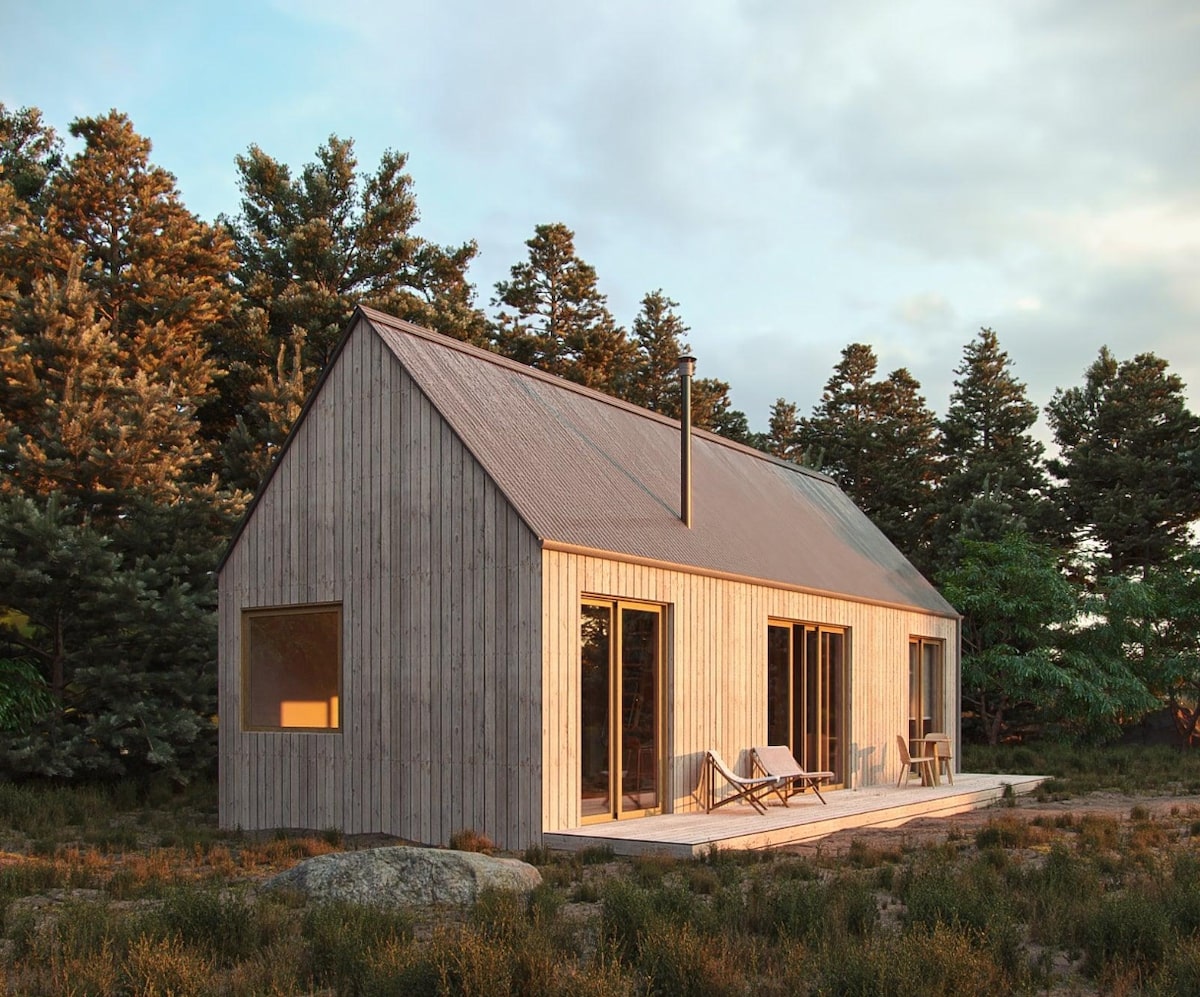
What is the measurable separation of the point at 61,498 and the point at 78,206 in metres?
7.51

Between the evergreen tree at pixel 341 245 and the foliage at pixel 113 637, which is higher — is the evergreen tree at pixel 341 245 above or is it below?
above

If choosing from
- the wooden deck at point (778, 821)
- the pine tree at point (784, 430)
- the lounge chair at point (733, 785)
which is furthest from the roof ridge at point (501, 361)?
the pine tree at point (784, 430)

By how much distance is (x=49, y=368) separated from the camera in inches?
697

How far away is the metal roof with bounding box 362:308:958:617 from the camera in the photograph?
11812mm

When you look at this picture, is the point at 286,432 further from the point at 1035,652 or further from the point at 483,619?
the point at 1035,652

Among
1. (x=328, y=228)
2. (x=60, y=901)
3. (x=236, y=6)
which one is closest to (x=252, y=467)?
(x=328, y=228)

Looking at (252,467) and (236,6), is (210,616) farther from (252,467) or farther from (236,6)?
(236,6)

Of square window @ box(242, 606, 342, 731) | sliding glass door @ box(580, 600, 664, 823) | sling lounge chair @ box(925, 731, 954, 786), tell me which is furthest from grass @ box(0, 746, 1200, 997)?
sling lounge chair @ box(925, 731, 954, 786)

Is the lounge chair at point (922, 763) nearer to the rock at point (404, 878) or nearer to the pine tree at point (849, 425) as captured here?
the rock at point (404, 878)

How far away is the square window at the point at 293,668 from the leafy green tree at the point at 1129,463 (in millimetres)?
20494

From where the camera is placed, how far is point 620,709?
38.3ft

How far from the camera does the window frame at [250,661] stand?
1239 centimetres

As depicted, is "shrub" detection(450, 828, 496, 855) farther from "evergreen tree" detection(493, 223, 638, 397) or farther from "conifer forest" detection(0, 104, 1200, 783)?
"evergreen tree" detection(493, 223, 638, 397)

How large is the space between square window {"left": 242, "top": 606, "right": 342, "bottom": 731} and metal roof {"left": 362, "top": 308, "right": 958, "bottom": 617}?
8.00 ft
